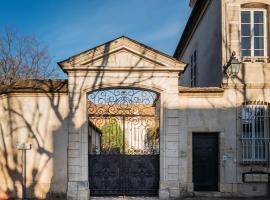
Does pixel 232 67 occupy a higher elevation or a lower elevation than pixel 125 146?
higher

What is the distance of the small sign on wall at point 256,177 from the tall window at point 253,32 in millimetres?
4312

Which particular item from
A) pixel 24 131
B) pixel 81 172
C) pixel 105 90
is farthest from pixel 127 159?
pixel 24 131

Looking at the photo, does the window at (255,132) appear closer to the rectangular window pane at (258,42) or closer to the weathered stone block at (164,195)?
the rectangular window pane at (258,42)

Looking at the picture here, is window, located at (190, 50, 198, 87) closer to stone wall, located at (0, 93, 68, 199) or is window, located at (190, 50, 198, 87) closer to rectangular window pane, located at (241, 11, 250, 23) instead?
rectangular window pane, located at (241, 11, 250, 23)

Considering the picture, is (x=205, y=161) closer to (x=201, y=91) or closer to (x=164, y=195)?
(x=164, y=195)

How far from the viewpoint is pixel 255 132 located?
45.6ft

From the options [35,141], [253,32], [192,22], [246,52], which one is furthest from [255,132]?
[192,22]

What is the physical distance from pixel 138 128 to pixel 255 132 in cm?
411

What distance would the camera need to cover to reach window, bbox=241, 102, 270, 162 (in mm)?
13734

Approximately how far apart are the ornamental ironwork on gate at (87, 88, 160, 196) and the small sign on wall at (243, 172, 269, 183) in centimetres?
303

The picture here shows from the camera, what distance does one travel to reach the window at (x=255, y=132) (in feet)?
45.1

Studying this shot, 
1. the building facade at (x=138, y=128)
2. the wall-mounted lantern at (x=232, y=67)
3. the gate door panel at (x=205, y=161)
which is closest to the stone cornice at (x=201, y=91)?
the building facade at (x=138, y=128)

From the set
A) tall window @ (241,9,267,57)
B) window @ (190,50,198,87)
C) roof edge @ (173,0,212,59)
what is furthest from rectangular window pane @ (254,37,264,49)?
window @ (190,50,198,87)

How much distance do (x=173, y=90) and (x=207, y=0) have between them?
5.47m
